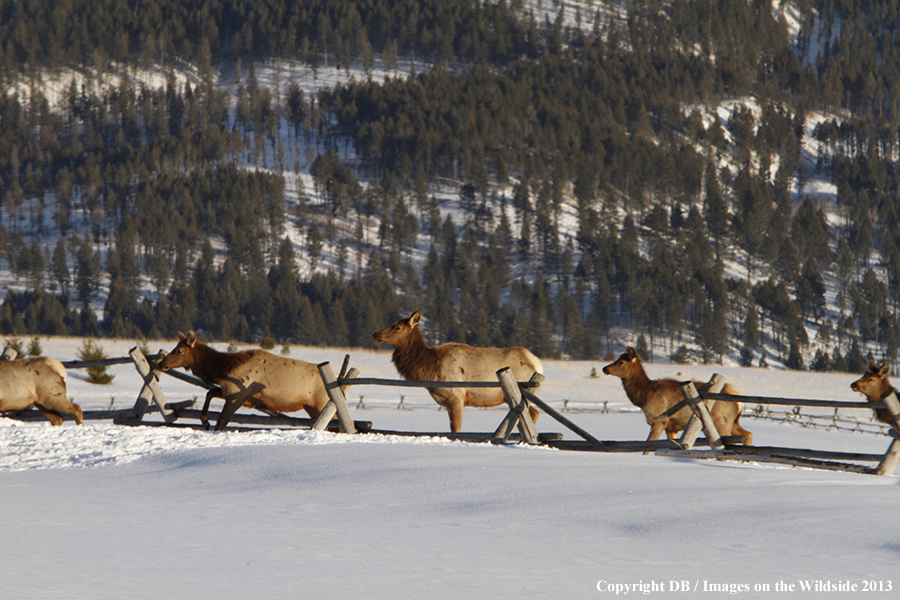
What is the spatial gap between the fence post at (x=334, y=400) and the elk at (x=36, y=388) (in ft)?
13.4

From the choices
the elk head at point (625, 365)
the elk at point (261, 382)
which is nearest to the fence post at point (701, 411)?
the elk head at point (625, 365)

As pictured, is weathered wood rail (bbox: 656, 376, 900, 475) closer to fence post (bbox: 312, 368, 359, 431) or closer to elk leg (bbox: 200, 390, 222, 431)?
fence post (bbox: 312, 368, 359, 431)

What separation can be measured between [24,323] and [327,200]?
4655 cm

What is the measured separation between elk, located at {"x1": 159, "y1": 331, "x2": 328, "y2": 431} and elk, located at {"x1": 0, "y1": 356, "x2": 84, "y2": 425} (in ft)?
7.67

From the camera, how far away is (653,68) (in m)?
163

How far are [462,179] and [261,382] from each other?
123450 mm

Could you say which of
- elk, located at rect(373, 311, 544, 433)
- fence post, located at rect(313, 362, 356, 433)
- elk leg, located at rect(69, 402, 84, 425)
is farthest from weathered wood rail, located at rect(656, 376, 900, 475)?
elk leg, located at rect(69, 402, 84, 425)

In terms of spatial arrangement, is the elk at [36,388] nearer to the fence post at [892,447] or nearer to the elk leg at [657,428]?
the elk leg at [657,428]

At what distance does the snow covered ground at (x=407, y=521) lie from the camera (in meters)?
4.98

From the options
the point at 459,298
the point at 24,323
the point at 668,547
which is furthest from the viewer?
Result: the point at 459,298

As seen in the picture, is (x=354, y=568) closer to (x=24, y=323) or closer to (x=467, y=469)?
(x=467, y=469)

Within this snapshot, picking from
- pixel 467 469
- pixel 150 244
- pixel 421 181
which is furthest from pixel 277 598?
pixel 421 181

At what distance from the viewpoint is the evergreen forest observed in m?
102

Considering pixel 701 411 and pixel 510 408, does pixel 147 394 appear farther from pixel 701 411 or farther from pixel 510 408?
pixel 701 411
